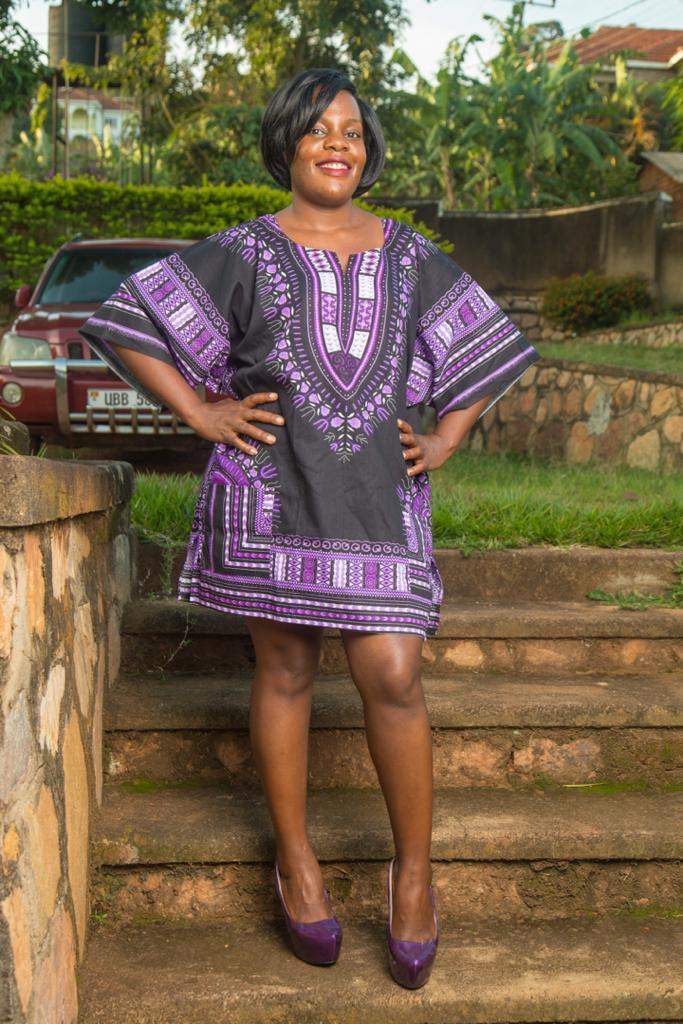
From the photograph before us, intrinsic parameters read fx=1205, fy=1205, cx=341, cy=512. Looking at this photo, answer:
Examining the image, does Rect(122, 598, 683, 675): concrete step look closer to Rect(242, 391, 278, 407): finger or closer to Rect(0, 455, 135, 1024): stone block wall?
Rect(0, 455, 135, 1024): stone block wall

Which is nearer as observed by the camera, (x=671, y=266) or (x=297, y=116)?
A: (x=297, y=116)

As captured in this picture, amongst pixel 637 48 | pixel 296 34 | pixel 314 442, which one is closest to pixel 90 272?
pixel 314 442

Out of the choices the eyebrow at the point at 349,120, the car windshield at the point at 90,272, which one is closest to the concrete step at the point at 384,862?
the eyebrow at the point at 349,120

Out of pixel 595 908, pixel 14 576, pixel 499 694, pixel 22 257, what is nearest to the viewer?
pixel 14 576

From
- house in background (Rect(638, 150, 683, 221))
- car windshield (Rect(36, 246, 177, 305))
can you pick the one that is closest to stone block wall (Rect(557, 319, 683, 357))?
house in background (Rect(638, 150, 683, 221))

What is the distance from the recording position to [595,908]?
291cm

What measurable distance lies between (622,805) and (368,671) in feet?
3.20

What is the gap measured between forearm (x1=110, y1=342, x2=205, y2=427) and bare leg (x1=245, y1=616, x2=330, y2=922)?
0.48m

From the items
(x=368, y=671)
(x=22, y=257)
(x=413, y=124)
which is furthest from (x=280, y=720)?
(x=413, y=124)

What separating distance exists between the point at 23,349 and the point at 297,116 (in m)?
4.40

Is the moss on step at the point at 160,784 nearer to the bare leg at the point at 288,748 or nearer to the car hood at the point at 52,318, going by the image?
the bare leg at the point at 288,748

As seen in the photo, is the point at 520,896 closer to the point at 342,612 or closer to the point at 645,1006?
the point at 645,1006

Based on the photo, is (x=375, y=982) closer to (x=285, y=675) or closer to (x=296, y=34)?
(x=285, y=675)

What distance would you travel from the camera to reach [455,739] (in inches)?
126
